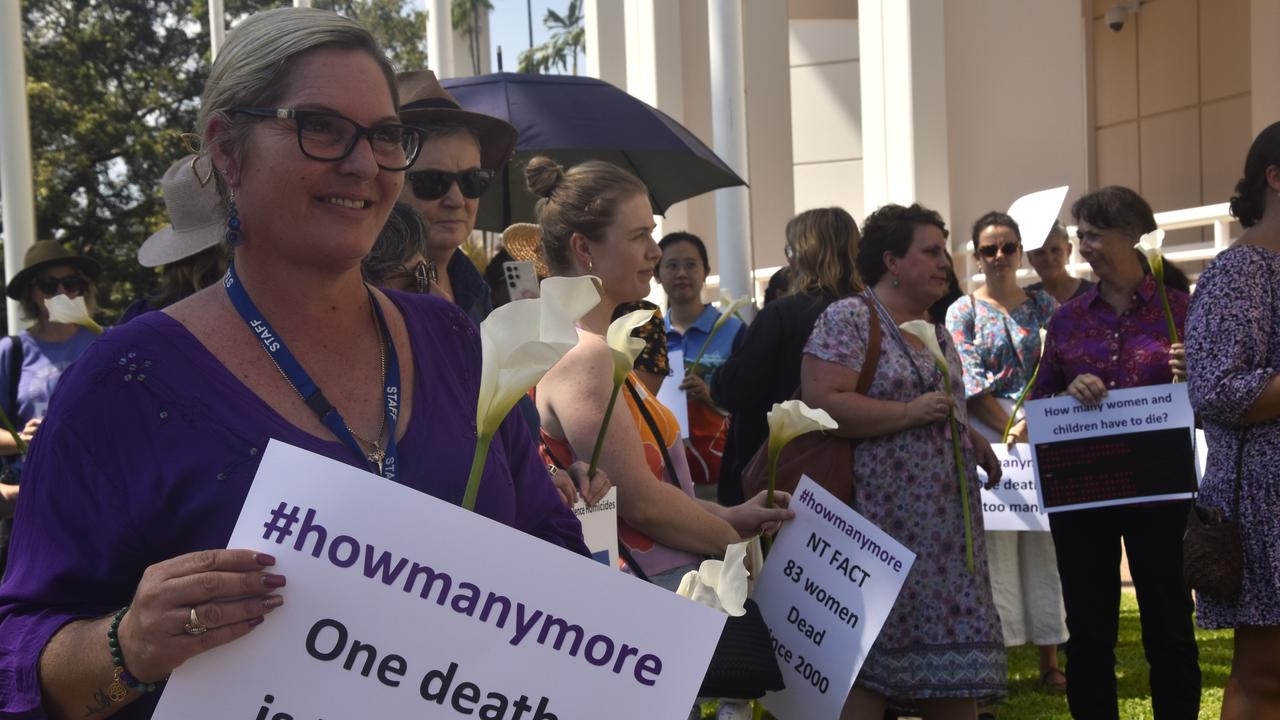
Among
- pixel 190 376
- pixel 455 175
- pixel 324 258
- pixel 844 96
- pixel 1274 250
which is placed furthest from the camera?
pixel 844 96

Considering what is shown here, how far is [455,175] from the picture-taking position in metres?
3.32

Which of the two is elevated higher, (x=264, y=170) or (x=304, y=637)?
(x=264, y=170)

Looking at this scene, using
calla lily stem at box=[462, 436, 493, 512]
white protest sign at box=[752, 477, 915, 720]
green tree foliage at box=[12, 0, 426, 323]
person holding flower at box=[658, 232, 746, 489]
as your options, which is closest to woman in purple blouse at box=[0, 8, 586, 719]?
calla lily stem at box=[462, 436, 493, 512]

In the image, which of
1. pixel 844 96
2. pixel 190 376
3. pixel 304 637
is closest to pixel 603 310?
pixel 190 376

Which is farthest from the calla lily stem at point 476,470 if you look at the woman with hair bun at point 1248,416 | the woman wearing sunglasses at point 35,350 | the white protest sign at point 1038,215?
the white protest sign at point 1038,215

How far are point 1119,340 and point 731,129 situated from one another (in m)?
3.36

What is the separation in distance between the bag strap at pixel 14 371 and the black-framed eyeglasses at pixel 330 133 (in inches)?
179

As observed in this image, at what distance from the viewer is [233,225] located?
189 cm

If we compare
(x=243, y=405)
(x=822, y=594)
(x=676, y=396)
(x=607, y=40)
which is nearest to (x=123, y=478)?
(x=243, y=405)

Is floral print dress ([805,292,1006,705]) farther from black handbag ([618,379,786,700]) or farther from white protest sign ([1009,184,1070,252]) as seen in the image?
white protest sign ([1009,184,1070,252])

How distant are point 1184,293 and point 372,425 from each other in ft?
13.9

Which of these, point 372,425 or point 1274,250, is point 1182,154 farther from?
point 372,425

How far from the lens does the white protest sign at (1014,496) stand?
19.4 feet

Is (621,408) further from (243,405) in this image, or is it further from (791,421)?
(243,405)
